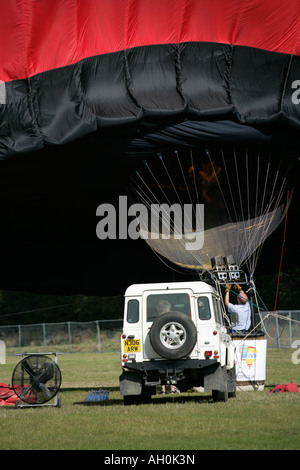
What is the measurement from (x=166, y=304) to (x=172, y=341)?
99cm

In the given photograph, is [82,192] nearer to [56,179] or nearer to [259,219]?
[56,179]

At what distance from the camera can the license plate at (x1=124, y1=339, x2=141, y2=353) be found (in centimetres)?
1239

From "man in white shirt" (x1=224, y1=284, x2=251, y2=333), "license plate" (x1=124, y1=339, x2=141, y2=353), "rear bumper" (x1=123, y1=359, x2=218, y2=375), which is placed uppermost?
"man in white shirt" (x1=224, y1=284, x2=251, y2=333)

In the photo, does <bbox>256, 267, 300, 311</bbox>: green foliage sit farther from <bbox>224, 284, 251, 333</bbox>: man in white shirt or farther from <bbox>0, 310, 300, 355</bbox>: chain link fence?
<bbox>224, 284, 251, 333</bbox>: man in white shirt

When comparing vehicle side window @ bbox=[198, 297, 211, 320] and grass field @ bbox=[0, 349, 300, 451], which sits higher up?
vehicle side window @ bbox=[198, 297, 211, 320]

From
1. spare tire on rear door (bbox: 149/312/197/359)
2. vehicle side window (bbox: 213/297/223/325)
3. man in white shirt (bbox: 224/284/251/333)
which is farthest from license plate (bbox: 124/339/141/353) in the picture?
man in white shirt (bbox: 224/284/251/333)

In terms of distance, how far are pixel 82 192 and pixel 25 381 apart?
772cm

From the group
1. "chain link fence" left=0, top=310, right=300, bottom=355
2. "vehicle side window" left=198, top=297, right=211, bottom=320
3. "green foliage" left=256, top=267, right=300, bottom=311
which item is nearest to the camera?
"vehicle side window" left=198, top=297, right=211, bottom=320

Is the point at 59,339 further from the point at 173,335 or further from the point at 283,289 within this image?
the point at 173,335

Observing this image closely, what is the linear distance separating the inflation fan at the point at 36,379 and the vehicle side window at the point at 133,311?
1.54m

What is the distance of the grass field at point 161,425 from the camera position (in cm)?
811

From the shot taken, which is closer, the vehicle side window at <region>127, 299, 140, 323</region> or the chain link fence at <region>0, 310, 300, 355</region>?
the vehicle side window at <region>127, 299, 140, 323</region>

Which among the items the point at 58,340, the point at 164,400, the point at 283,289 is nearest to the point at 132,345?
A: the point at 164,400
